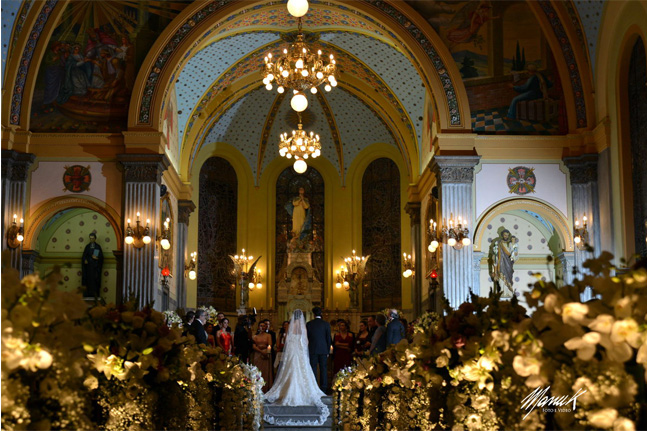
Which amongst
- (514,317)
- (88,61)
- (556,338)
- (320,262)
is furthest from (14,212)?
(556,338)

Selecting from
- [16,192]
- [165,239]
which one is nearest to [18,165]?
[16,192]

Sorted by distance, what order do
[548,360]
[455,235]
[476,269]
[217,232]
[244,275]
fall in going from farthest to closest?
[217,232] → [244,275] → [476,269] → [455,235] → [548,360]

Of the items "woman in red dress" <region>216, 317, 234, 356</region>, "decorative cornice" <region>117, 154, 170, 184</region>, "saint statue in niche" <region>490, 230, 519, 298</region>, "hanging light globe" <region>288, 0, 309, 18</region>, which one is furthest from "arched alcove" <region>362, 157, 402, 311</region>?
"hanging light globe" <region>288, 0, 309, 18</region>

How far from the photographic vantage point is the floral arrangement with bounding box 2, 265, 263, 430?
3502 millimetres

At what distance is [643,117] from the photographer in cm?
1480

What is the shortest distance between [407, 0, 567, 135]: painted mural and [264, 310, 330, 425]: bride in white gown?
614 cm

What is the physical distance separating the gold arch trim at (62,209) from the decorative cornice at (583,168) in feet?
31.6

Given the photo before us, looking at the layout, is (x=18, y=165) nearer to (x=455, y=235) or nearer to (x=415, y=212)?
(x=455, y=235)

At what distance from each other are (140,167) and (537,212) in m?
8.62

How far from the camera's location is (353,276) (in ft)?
86.9

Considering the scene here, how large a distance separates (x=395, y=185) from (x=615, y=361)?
78.1 ft

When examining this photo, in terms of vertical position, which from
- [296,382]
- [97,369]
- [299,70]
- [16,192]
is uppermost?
[299,70]

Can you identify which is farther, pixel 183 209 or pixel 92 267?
pixel 183 209

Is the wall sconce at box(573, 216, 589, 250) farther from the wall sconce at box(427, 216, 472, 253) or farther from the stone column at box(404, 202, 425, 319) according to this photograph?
the stone column at box(404, 202, 425, 319)
